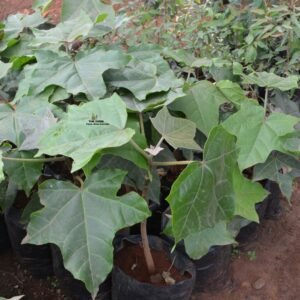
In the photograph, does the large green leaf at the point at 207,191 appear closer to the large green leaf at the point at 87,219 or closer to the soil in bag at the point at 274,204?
the large green leaf at the point at 87,219

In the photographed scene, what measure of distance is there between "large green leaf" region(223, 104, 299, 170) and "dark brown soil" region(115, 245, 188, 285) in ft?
1.56

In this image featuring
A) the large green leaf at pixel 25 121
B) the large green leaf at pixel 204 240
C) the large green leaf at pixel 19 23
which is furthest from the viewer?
the large green leaf at pixel 19 23

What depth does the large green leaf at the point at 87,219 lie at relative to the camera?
126 centimetres

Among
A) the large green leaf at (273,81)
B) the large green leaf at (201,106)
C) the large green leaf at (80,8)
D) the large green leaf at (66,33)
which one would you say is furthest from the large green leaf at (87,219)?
the large green leaf at (80,8)

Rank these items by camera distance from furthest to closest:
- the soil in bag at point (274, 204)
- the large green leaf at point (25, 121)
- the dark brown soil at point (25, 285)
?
the soil in bag at point (274, 204) → the dark brown soil at point (25, 285) → the large green leaf at point (25, 121)

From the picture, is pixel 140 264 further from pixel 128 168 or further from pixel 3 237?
pixel 3 237

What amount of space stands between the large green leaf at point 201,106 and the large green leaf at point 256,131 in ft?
0.31

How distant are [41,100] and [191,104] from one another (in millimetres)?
500

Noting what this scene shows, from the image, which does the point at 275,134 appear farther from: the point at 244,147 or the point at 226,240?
the point at 226,240

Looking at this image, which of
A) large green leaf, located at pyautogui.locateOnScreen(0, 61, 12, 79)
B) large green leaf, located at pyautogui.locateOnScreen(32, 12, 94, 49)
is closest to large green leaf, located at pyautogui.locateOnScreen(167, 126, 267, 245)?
large green leaf, located at pyautogui.locateOnScreen(32, 12, 94, 49)

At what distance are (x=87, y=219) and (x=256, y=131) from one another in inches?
24.5

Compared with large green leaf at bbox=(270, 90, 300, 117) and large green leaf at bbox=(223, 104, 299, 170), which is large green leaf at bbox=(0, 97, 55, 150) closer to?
large green leaf at bbox=(223, 104, 299, 170)

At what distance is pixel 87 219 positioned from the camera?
1277 mm

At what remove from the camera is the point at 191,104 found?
1.58 m
